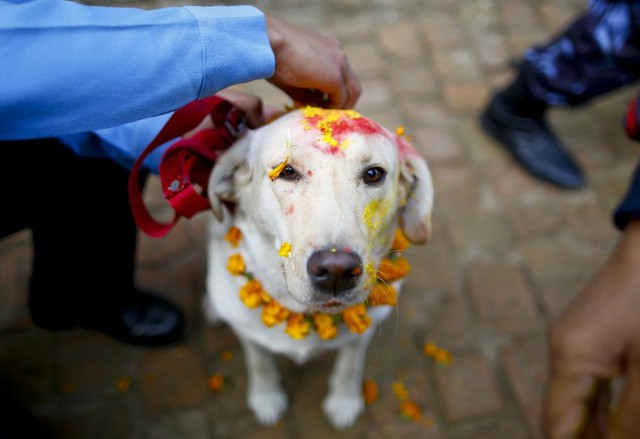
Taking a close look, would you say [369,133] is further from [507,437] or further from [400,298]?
[507,437]

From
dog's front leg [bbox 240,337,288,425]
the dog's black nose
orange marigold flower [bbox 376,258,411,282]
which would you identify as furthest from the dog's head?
dog's front leg [bbox 240,337,288,425]

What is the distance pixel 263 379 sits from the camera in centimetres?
254

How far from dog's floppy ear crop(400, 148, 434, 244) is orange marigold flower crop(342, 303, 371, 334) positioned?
330mm

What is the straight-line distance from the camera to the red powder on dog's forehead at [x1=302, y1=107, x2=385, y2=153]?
1610 millimetres

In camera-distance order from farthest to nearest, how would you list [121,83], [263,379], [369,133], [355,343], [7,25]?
[263,379] < [355,343] < [369,133] < [121,83] < [7,25]

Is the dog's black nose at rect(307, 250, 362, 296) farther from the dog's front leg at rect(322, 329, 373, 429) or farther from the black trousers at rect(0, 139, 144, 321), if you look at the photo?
the black trousers at rect(0, 139, 144, 321)

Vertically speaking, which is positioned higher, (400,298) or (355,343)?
(355,343)

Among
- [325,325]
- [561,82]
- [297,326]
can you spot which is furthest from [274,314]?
[561,82]

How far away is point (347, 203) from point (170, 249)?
74.3 inches

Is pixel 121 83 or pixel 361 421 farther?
pixel 361 421

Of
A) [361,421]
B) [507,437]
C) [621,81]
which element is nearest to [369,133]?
[361,421]

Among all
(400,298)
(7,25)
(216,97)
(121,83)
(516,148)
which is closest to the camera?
(7,25)

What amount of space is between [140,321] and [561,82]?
9.55ft

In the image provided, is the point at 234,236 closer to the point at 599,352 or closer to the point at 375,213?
the point at 375,213
